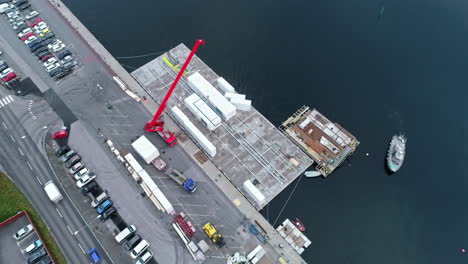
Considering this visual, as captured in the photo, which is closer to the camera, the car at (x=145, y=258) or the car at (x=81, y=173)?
the car at (x=145, y=258)

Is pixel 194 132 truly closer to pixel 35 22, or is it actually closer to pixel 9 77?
pixel 9 77

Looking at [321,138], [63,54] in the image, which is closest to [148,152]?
[321,138]

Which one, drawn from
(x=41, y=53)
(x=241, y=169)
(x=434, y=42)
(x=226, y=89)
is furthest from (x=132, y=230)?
(x=434, y=42)

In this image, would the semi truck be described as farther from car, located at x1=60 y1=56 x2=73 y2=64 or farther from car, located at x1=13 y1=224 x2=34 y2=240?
car, located at x1=60 y1=56 x2=73 y2=64

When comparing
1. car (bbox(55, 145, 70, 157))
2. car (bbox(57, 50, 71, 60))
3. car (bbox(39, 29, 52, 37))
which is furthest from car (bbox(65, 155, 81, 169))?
car (bbox(39, 29, 52, 37))

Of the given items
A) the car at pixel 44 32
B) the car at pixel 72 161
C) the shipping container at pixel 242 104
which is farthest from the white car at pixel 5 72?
the shipping container at pixel 242 104

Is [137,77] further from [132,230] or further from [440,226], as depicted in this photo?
[440,226]

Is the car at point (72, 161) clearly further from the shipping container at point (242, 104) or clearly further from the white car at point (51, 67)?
the shipping container at point (242, 104)
